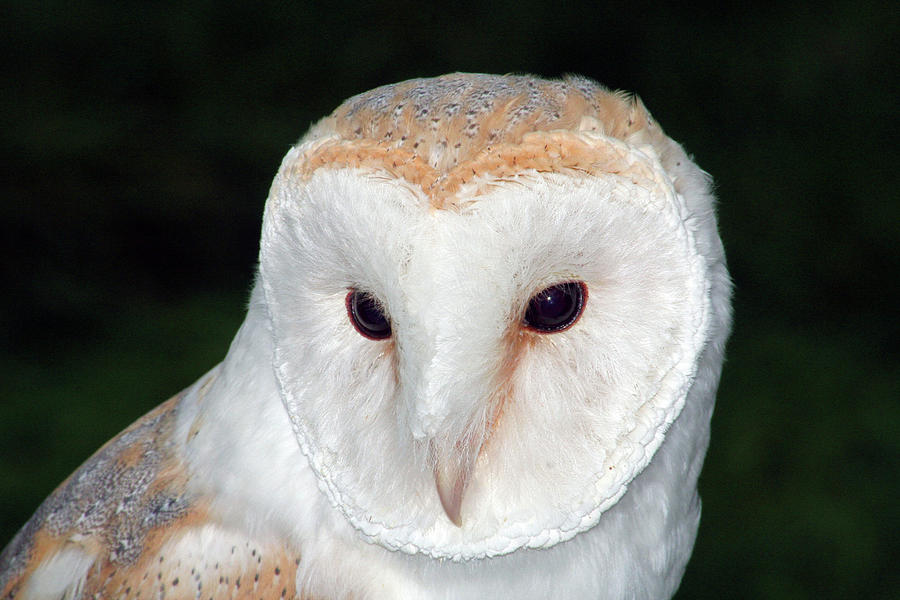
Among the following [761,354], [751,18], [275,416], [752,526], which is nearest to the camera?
[275,416]

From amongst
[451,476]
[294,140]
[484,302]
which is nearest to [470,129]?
[484,302]

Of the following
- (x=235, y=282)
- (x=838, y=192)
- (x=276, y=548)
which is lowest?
(x=838, y=192)

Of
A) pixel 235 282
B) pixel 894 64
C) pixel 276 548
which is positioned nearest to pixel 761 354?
pixel 894 64

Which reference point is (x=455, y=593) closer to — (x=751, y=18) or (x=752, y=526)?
(x=752, y=526)

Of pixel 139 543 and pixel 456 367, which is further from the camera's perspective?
pixel 139 543

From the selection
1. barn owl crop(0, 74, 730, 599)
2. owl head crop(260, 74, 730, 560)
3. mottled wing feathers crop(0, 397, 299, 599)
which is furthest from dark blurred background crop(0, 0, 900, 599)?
owl head crop(260, 74, 730, 560)

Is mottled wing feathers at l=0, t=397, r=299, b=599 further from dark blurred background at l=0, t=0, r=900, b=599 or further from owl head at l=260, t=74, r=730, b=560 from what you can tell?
dark blurred background at l=0, t=0, r=900, b=599

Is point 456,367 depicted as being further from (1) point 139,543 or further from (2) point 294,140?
(2) point 294,140
